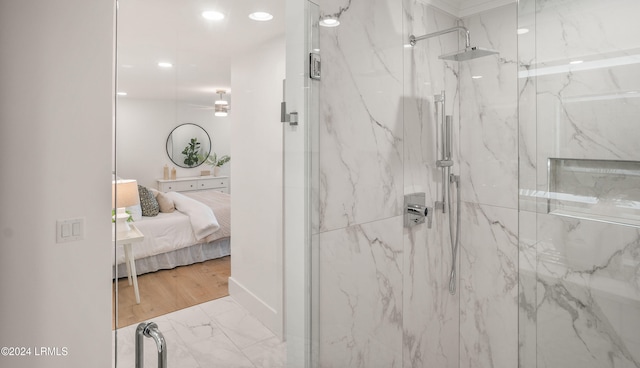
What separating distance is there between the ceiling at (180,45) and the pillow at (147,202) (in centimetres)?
30

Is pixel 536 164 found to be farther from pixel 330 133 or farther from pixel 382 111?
pixel 330 133

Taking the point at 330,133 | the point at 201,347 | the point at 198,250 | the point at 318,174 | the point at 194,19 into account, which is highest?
the point at 194,19

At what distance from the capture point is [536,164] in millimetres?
1621

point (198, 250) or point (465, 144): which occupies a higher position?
point (465, 144)

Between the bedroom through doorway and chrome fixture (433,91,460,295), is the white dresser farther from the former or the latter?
chrome fixture (433,91,460,295)

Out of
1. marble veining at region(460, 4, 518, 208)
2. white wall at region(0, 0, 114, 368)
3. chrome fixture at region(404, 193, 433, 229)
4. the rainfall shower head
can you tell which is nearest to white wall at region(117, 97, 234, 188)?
white wall at region(0, 0, 114, 368)

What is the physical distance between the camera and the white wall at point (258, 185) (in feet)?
4.24

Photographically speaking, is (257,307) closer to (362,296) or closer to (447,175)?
(362,296)

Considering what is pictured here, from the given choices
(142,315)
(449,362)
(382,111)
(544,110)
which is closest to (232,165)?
(142,315)

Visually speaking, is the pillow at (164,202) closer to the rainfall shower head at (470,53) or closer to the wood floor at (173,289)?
the wood floor at (173,289)

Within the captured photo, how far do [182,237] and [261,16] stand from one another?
82cm

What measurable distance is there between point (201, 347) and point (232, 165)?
625mm

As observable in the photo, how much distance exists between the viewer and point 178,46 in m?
1.13

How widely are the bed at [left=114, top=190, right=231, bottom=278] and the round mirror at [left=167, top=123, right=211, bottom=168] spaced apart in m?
0.11
